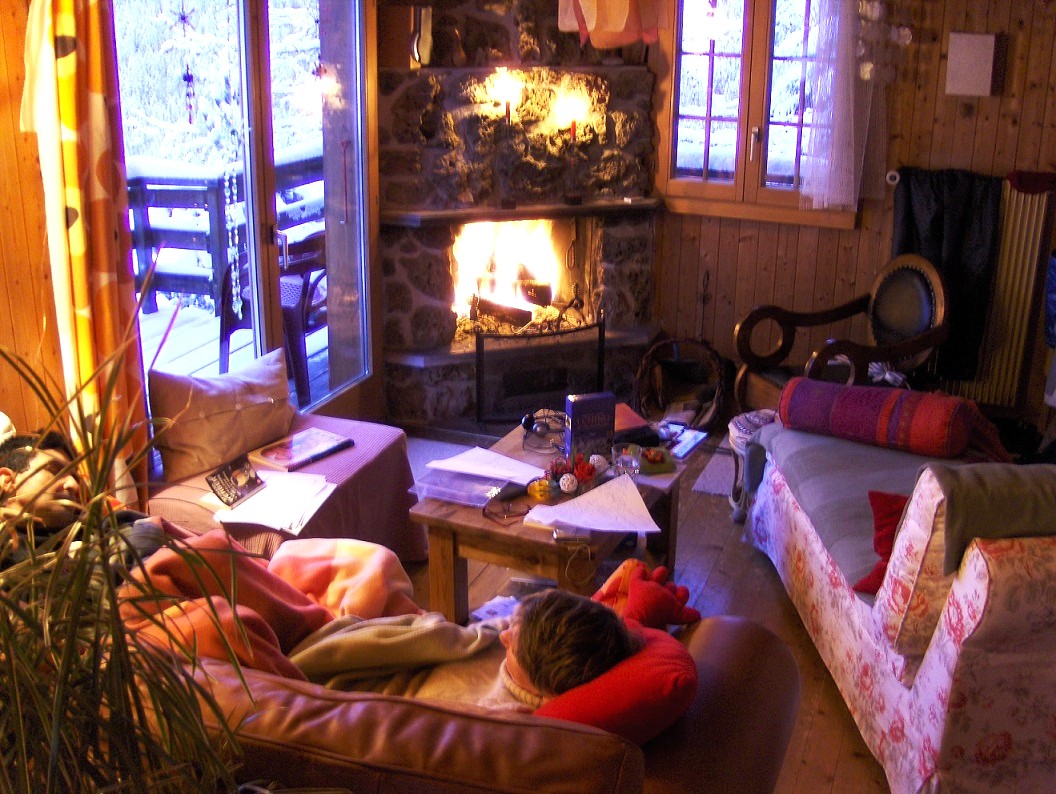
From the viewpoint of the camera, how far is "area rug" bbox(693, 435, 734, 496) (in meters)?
4.45

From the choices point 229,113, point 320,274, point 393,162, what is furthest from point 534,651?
point 393,162

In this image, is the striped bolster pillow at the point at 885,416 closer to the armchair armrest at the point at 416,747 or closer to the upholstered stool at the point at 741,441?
the upholstered stool at the point at 741,441

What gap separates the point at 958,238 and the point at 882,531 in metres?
2.46

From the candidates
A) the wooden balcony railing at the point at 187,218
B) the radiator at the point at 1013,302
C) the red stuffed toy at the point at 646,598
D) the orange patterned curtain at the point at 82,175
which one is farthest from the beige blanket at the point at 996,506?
the radiator at the point at 1013,302

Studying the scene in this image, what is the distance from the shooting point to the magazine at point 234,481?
10.4ft

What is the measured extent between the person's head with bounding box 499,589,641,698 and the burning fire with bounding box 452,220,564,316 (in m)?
3.39

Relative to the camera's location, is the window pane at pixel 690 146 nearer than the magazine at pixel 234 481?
No

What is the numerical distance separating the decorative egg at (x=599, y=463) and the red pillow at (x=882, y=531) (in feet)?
2.55

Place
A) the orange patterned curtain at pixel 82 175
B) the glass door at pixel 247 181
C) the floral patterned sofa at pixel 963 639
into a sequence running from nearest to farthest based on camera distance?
1. the floral patterned sofa at pixel 963 639
2. the orange patterned curtain at pixel 82 175
3. the glass door at pixel 247 181

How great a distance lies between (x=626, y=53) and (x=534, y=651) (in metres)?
3.94

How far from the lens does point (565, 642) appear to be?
1.85 metres

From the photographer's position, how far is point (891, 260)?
186 inches

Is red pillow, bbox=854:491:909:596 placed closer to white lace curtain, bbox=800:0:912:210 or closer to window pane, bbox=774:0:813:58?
white lace curtain, bbox=800:0:912:210

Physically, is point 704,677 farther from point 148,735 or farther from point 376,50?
point 376,50
